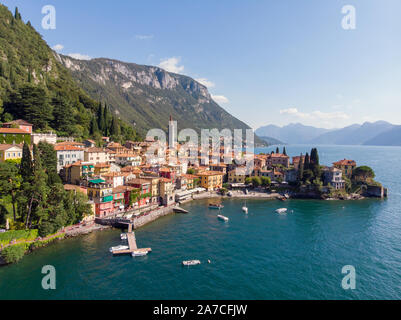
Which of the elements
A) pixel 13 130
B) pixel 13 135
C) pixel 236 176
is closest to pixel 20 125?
pixel 13 130

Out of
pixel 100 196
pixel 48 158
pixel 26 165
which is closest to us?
pixel 26 165

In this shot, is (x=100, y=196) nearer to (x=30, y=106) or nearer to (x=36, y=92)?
(x=30, y=106)

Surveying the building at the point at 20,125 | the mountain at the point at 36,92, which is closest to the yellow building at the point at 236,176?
the mountain at the point at 36,92

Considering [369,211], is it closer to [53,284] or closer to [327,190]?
[327,190]

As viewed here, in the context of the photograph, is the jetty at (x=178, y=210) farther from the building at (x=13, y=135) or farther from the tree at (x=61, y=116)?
the tree at (x=61, y=116)

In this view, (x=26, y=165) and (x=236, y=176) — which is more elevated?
(x=26, y=165)

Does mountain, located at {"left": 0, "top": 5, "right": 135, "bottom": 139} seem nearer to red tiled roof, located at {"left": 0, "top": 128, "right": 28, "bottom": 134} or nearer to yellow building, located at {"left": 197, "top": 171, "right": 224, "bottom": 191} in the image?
red tiled roof, located at {"left": 0, "top": 128, "right": 28, "bottom": 134}
